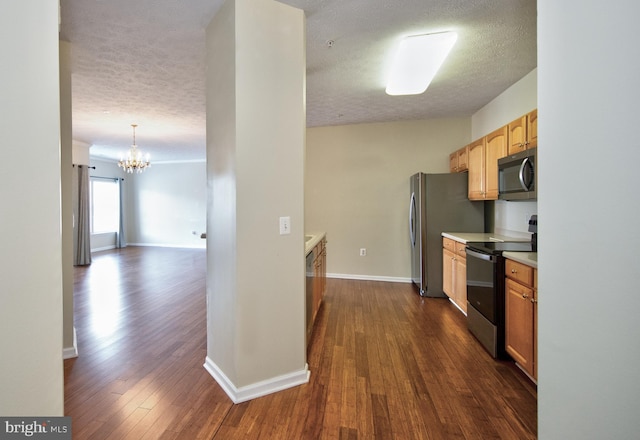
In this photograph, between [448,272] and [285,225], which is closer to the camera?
[285,225]

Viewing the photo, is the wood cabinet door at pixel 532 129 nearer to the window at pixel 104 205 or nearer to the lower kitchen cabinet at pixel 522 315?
the lower kitchen cabinet at pixel 522 315

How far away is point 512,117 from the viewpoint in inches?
125

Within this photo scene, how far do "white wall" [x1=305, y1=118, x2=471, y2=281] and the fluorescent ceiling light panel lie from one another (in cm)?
173

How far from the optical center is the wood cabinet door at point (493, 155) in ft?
9.33

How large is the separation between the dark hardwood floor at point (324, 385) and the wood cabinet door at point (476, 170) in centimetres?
143

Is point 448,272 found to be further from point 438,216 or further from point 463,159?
point 463,159

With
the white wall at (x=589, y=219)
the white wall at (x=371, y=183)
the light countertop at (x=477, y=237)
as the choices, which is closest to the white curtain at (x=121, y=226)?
the white wall at (x=371, y=183)

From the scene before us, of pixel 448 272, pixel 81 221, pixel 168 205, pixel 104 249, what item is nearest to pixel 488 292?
pixel 448 272

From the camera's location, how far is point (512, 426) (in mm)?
1536

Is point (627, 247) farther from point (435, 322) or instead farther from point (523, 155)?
point (435, 322)

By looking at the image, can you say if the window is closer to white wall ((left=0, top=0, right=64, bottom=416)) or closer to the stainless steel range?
white wall ((left=0, top=0, right=64, bottom=416))

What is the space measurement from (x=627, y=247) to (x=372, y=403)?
1.52m

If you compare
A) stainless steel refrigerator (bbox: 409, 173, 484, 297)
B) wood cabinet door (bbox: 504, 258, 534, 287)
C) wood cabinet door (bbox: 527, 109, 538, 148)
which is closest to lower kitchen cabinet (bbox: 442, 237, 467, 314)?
stainless steel refrigerator (bbox: 409, 173, 484, 297)

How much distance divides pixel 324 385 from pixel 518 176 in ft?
7.77
